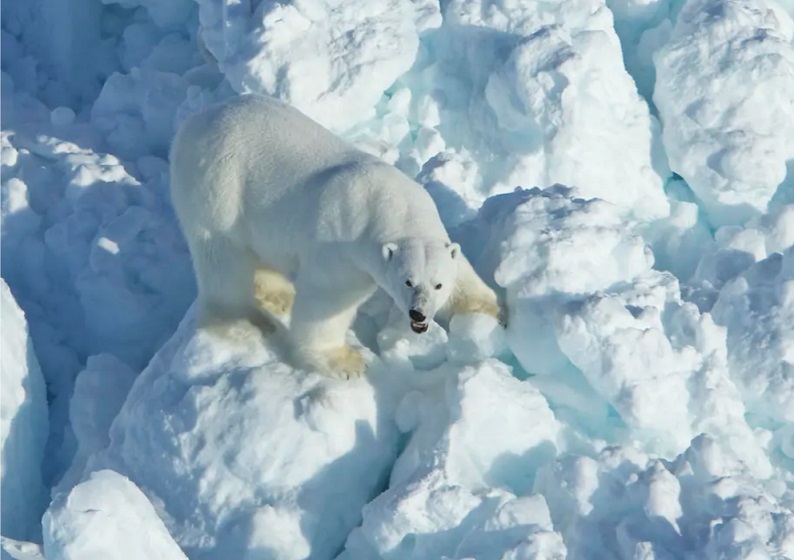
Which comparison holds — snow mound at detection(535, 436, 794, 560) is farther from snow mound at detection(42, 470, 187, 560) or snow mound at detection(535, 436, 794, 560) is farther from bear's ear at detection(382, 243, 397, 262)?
snow mound at detection(42, 470, 187, 560)

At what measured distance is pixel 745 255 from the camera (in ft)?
15.3

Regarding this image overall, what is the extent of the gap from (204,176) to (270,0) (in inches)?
56.4

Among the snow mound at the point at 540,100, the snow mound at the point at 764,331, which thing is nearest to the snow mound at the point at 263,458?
the snow mound at the point at 764,331

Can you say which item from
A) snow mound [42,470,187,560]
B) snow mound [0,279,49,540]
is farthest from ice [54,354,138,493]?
snow mound [42,470,187,560]

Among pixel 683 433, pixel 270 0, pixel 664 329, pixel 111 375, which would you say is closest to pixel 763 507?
pixel 683 433

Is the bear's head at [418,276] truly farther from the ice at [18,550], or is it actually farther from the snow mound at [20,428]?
the snow mound at [20,428]

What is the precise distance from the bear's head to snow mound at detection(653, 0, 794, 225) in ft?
5.46

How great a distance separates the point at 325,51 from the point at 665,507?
274 centimetres

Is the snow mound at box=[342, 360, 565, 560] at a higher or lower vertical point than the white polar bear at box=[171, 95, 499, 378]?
lower

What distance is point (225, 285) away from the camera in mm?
4262

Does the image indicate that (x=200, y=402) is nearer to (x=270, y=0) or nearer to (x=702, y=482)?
(x=702, y=482)

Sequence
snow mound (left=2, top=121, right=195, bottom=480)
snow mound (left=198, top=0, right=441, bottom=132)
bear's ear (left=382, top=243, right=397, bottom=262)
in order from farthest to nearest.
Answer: snow mound (left=198, top=0, right=441, bottom=132) → snow mound (left=2, top=121, right=195, bottom=480) → bear's ear (left=382, top=243, right=397, bottom=262)

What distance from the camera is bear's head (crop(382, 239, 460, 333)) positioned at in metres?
3.69

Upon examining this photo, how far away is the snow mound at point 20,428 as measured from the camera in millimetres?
4207
